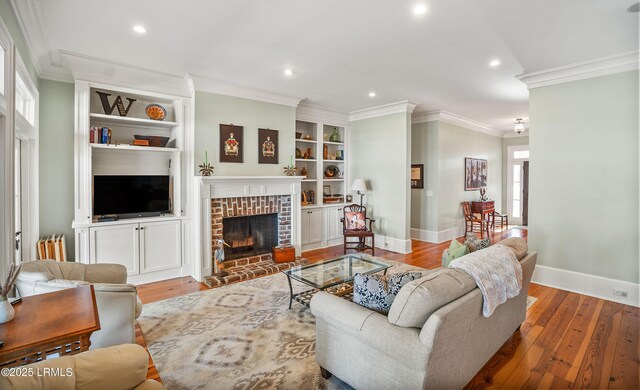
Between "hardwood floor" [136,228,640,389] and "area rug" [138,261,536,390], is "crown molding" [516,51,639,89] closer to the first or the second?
"hardwood floor" [136,228,640,389]

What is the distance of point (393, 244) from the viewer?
613 cm

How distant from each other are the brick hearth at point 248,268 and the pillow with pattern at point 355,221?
124cm

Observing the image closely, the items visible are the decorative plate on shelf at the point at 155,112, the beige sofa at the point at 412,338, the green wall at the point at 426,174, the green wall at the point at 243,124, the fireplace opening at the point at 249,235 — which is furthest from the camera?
the green wall at the point at 426,174

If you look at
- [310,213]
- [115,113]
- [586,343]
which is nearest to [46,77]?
[115,113]

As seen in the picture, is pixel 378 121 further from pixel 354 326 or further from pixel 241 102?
pixel 354 326

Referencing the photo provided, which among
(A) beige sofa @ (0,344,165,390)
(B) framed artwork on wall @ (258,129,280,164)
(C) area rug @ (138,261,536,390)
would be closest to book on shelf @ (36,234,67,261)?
(C) area rug @ (138,261,536,390)

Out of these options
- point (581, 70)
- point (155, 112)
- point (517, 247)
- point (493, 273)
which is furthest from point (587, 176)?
point (155, 112)

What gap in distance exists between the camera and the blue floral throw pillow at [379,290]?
6.70 feet

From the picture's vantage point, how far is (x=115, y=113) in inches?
171

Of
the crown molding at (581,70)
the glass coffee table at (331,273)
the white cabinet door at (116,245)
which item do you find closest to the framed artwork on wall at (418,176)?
the crown molding at (581,70)

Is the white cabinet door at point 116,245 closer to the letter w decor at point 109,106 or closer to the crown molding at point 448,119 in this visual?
the letter w decor at point 109,106

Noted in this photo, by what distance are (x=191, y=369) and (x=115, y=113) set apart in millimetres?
3655

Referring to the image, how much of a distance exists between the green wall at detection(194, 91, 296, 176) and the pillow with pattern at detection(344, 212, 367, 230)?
5.29ft

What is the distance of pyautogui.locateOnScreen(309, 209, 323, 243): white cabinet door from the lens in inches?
243
